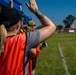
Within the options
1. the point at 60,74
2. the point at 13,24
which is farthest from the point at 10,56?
the point at 60,74

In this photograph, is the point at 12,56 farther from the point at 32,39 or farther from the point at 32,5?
the point at 32,5

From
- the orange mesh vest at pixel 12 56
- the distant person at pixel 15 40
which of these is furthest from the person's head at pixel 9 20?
the orange mesh vest at pixel 12 56

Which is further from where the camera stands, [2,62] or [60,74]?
[60,74]

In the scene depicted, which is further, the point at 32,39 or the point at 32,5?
the point at 32,5

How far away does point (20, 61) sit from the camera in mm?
3820

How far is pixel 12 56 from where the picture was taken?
3779mm

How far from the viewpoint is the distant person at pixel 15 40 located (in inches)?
148

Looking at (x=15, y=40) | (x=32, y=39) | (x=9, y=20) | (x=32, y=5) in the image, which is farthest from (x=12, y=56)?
(x=32, y=5)

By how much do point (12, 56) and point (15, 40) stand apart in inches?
7.0

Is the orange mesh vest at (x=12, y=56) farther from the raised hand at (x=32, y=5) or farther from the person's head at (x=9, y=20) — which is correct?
the raised hand at (x=32, y=5)

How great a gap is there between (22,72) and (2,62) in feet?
0.84

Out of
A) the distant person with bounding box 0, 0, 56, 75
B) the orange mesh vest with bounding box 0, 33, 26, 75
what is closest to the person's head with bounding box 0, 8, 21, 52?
the distant person with bounding box 0, 0, 56, 75

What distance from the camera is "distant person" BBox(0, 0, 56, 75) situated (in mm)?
3771

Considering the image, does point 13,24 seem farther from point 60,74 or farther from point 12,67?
point 60,74
